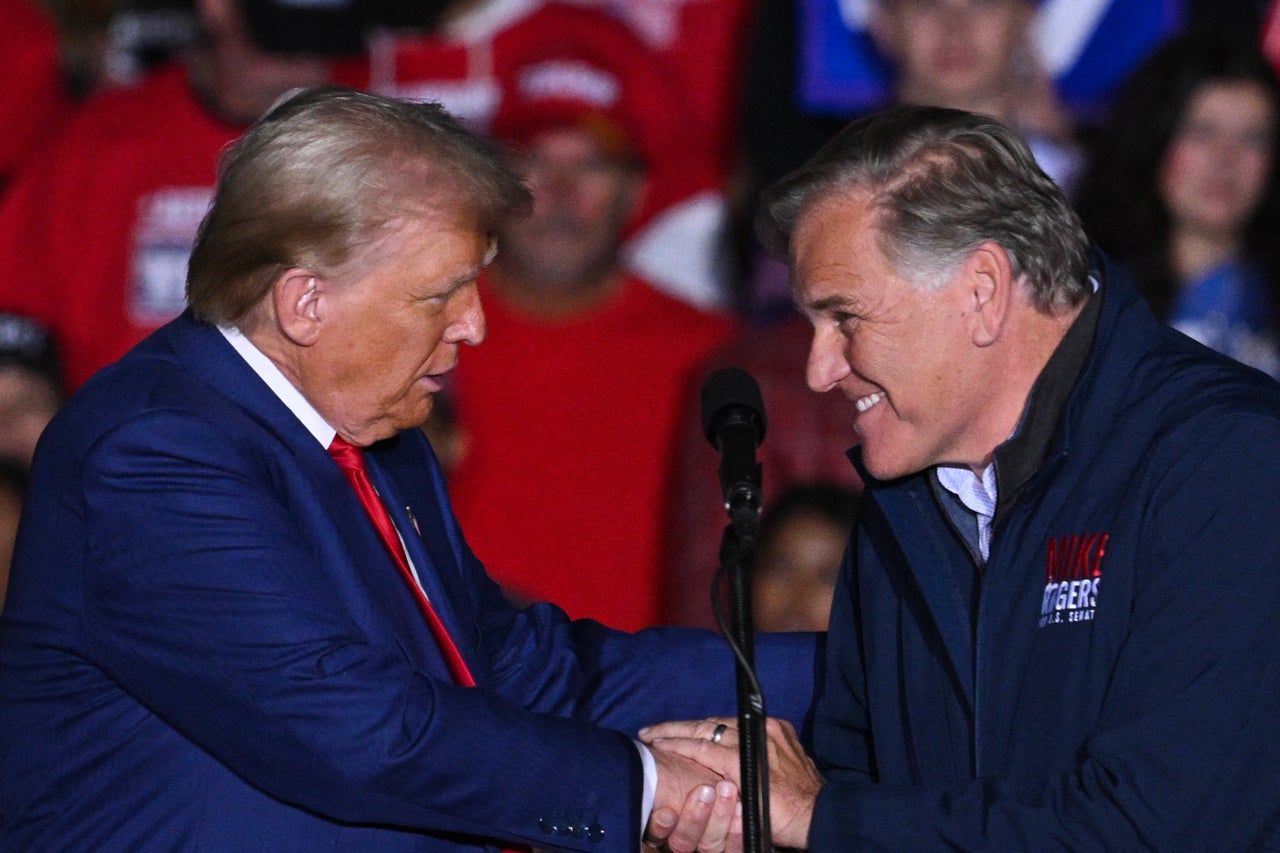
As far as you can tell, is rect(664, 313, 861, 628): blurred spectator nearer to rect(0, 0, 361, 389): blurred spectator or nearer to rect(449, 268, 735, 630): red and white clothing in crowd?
rect(449, 268, 735, 630): red and white clothing in crowd

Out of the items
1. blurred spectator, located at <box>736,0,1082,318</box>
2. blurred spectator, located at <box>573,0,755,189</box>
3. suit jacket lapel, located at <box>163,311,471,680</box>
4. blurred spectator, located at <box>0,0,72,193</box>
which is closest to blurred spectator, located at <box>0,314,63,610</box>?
blurred spectator, located at <box>0,0,72,193</box>

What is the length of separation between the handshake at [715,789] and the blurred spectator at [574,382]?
7.40ft

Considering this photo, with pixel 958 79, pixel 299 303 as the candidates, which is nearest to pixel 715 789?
pixel 299 303

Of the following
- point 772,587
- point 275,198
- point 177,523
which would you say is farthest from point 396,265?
point 772,587

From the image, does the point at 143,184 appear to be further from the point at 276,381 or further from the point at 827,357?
the point at 827,357

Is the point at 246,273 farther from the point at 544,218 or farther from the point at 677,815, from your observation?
the point at 544,218

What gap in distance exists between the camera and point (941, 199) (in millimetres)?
2760

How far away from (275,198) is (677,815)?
42.6 inches

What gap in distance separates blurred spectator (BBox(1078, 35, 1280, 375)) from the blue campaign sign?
0.42 metres

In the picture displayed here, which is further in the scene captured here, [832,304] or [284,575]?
[832,304]

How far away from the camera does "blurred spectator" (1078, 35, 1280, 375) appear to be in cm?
505

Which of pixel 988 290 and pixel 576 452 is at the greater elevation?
pixel 988 290

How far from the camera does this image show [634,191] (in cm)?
582

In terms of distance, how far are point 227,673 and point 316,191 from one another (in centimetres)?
67
